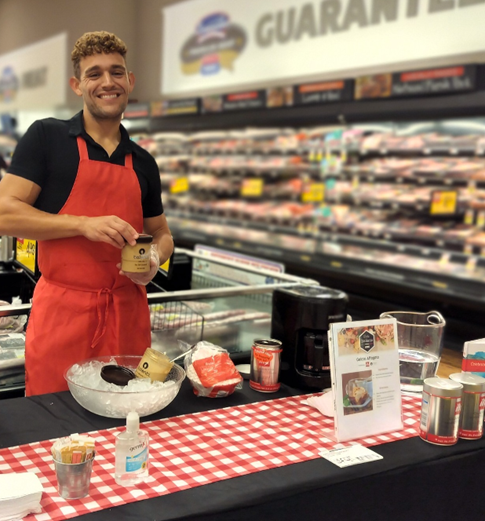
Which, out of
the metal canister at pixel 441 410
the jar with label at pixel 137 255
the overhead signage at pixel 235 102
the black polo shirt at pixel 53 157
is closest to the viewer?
the metal canister at pixel 441 410

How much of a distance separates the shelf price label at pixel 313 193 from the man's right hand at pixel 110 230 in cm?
489

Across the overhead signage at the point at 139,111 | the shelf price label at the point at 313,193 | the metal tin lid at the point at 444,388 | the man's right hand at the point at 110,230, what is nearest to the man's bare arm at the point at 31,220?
the man's right hand at the point at 110,230

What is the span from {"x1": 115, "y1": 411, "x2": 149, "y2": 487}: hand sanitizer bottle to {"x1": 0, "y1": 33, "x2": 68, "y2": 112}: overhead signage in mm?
10774

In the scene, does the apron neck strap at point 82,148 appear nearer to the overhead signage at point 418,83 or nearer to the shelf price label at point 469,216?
the overhead signage at point 418,83

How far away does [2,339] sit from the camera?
7.61 feet

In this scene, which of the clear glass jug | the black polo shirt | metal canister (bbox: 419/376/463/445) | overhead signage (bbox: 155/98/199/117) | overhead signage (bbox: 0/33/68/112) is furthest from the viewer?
overhead signage (bbox: 0/33/68/112)

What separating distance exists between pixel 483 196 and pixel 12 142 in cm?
953

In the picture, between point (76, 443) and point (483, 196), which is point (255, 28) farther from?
point (76, 443)

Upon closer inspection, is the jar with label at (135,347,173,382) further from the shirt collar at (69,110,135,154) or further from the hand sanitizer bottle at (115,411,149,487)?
the shirt collar at (69,110,135,154)

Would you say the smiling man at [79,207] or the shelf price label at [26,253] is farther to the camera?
the shelf price label at [26,253]

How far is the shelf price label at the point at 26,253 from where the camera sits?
2828mm

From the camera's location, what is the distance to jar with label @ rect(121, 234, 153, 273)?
1.80 meters

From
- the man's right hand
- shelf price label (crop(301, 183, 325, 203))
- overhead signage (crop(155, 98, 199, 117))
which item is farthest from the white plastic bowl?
overhead signage (crop(155, 98, 199, 117))

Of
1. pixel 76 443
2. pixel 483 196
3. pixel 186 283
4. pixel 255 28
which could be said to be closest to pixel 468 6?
pixel 483 196
